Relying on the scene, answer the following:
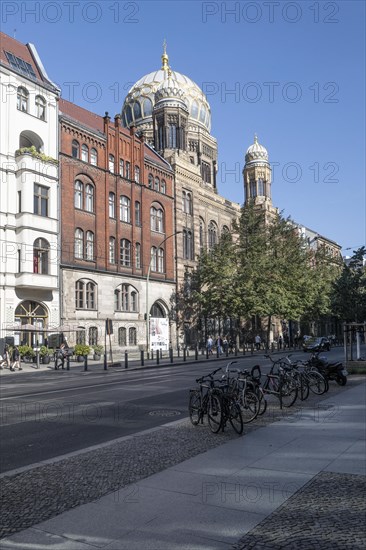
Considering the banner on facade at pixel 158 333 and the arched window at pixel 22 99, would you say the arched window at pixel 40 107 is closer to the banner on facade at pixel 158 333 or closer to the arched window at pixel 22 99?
the arched window at pixel 22 99

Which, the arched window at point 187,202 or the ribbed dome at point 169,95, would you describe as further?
the ribbed dome at point 169,95

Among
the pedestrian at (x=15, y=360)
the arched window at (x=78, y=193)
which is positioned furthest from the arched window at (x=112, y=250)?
the pedestrian at (x=15, y=360)

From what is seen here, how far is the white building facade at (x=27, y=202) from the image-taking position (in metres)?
35.0

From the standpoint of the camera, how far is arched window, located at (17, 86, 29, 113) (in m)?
37.4

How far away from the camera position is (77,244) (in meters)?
41.0

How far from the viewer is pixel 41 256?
37.2 metres

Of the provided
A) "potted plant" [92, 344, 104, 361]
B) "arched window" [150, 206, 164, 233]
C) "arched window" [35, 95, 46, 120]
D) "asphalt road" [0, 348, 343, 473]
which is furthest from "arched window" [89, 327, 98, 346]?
"asphalt road" [0, 348, 343, 473]

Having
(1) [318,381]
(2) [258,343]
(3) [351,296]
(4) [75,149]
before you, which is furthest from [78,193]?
(1) [318,381]

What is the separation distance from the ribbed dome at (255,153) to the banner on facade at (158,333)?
45153 millimetres

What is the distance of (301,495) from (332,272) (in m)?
60.2

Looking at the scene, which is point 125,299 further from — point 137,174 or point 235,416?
point 235,416

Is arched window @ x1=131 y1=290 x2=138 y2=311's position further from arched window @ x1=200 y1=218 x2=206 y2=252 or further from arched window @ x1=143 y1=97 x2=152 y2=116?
arched window @ x1=143 y1=97 x2=152 y2=116

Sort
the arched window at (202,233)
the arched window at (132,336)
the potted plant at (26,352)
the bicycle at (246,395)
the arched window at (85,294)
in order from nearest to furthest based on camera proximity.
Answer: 1. the bicycle at (246,395)
2. the potted plant at (26,352)
3. the arched window at (85,294)
4. the arched window at (132,336)
5. the arched window at (202,233)

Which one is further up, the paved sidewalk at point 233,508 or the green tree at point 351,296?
the green tree at point 351,296
